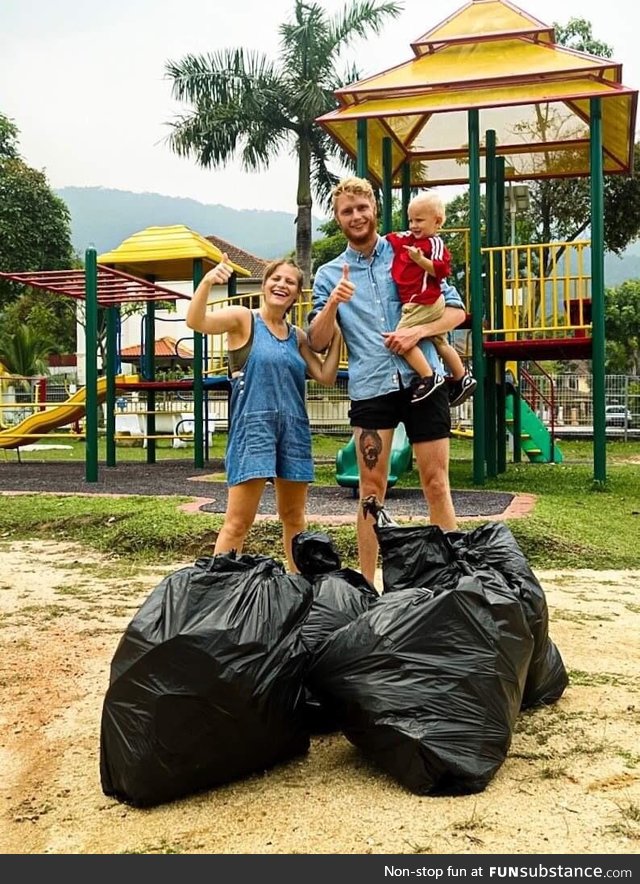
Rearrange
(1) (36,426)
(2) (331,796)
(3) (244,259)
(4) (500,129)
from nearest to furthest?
(2) (331,796) < (4) (500,129) < (1) (36,426) < (3) (244,259)

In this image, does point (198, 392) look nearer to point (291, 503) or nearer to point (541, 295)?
point (541, 295)

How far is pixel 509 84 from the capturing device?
31.5 feet

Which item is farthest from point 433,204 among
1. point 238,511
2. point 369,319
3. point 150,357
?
point 150,357

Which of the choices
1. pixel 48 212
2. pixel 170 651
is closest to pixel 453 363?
pixel 170 651

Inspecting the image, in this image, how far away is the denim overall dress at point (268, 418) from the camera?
3.31 meters

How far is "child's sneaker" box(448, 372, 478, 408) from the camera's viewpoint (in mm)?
4116

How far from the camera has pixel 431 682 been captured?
2447 millimetres

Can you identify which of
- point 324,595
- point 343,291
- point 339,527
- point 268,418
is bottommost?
point 339,527

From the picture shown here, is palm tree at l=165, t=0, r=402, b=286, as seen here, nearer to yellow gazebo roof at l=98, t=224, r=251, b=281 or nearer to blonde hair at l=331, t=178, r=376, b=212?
yellow gazebo roof at l=98, t=224, r=251, b=281

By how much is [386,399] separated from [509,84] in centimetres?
716

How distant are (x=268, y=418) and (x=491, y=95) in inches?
291

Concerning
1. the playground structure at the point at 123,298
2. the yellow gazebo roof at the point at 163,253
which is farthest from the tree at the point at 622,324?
the playground structure at the point at 123,298

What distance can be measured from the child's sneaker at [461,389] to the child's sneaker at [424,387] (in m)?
0.58

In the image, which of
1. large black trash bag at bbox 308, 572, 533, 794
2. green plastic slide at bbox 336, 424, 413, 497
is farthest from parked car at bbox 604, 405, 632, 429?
large black trash bag at bbox 308, 572, 533, 794
